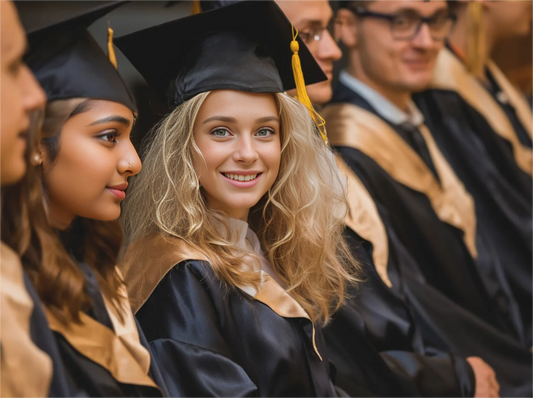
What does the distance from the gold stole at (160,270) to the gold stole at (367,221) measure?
616 millimetres

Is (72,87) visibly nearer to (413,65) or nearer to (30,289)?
(30,289)

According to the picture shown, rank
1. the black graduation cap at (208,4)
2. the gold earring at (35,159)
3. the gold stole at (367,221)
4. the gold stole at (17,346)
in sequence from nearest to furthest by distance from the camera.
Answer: the gold stole at (17,346)
the gold earring at (35,159)
the black graduation cap at (208,4)
the gold stole at (367,221)

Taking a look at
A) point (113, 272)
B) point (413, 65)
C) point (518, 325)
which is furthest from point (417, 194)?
point (113, 272)

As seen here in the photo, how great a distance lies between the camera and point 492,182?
309 centimetres

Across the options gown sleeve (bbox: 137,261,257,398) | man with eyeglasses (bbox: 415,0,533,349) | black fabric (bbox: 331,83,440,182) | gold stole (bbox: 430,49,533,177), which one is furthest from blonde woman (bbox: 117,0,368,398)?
gold stole (bbox: 430,49,533,177)

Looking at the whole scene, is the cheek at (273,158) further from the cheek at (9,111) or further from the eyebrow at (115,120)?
the cheek at (9,111)

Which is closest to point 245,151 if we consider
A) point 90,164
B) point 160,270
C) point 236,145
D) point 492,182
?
point 236,145

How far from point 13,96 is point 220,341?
0.64 metres

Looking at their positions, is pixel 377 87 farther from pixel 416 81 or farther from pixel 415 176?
pixel 415 176

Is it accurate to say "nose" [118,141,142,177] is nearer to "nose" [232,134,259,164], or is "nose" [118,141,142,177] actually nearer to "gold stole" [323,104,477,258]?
"nose" [232,134,259,164]

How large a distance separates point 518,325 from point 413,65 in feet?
3.26

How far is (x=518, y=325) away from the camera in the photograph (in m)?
2.89

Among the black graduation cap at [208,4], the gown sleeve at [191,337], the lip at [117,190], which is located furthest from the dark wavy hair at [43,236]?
the black graduation cap at [208,4]

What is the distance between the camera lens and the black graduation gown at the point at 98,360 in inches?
48.3
